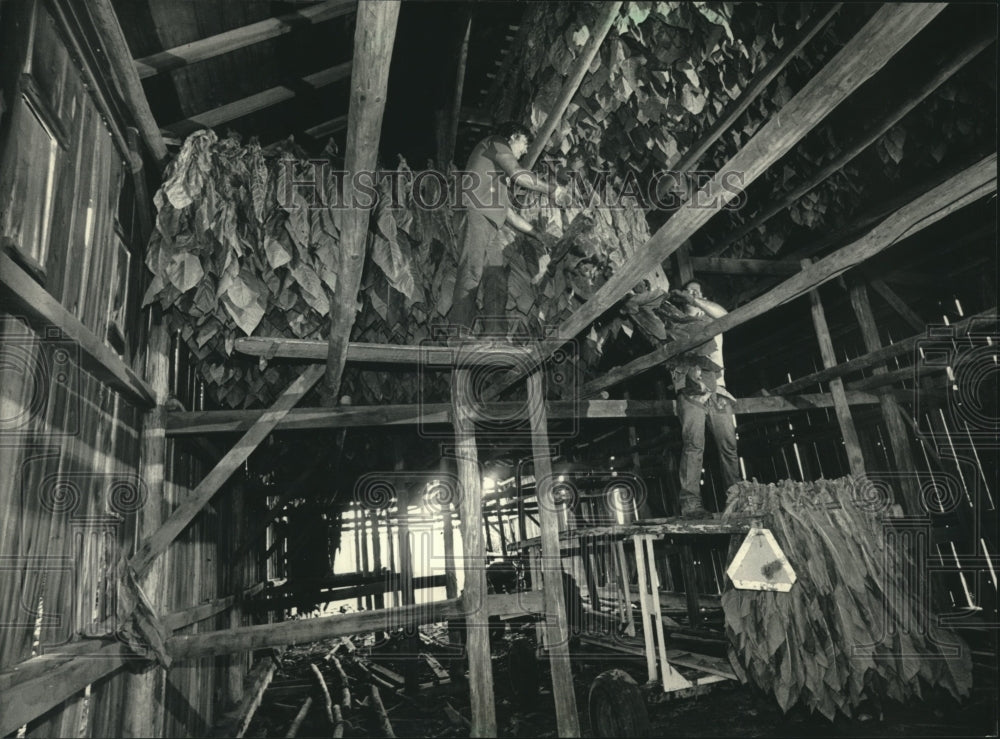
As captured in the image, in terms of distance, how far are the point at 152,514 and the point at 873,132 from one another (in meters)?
6.66

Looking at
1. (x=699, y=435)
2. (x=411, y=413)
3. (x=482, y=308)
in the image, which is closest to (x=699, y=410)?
(x=699, y=435)

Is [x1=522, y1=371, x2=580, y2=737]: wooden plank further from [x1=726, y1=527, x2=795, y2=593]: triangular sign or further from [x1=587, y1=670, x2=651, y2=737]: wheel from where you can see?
[x1=726, y1=527, x2=795, y2=593]: triangular sign

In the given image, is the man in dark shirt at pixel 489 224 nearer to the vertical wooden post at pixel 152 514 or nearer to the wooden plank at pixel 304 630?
the wooden plank at pixel 304 630

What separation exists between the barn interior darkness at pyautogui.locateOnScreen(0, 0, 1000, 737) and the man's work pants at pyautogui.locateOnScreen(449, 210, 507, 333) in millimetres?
87

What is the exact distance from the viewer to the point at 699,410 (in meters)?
6.14

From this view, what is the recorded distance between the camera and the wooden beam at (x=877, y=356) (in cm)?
440

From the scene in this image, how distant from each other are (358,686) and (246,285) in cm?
852

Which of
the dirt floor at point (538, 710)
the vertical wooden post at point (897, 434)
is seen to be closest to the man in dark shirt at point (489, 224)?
the dirt floor at point (538, 710)

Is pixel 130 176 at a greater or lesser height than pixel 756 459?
greater

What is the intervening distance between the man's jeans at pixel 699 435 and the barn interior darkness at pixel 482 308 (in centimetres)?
5

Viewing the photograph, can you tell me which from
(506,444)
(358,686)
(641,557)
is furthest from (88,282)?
(358,686)

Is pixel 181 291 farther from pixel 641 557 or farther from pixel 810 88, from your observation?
pixel 641 557

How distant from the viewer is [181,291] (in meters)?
3.85

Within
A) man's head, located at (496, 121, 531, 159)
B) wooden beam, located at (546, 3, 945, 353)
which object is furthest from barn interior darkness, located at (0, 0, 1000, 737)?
man's head, located at (496, 121, 531, 159)
